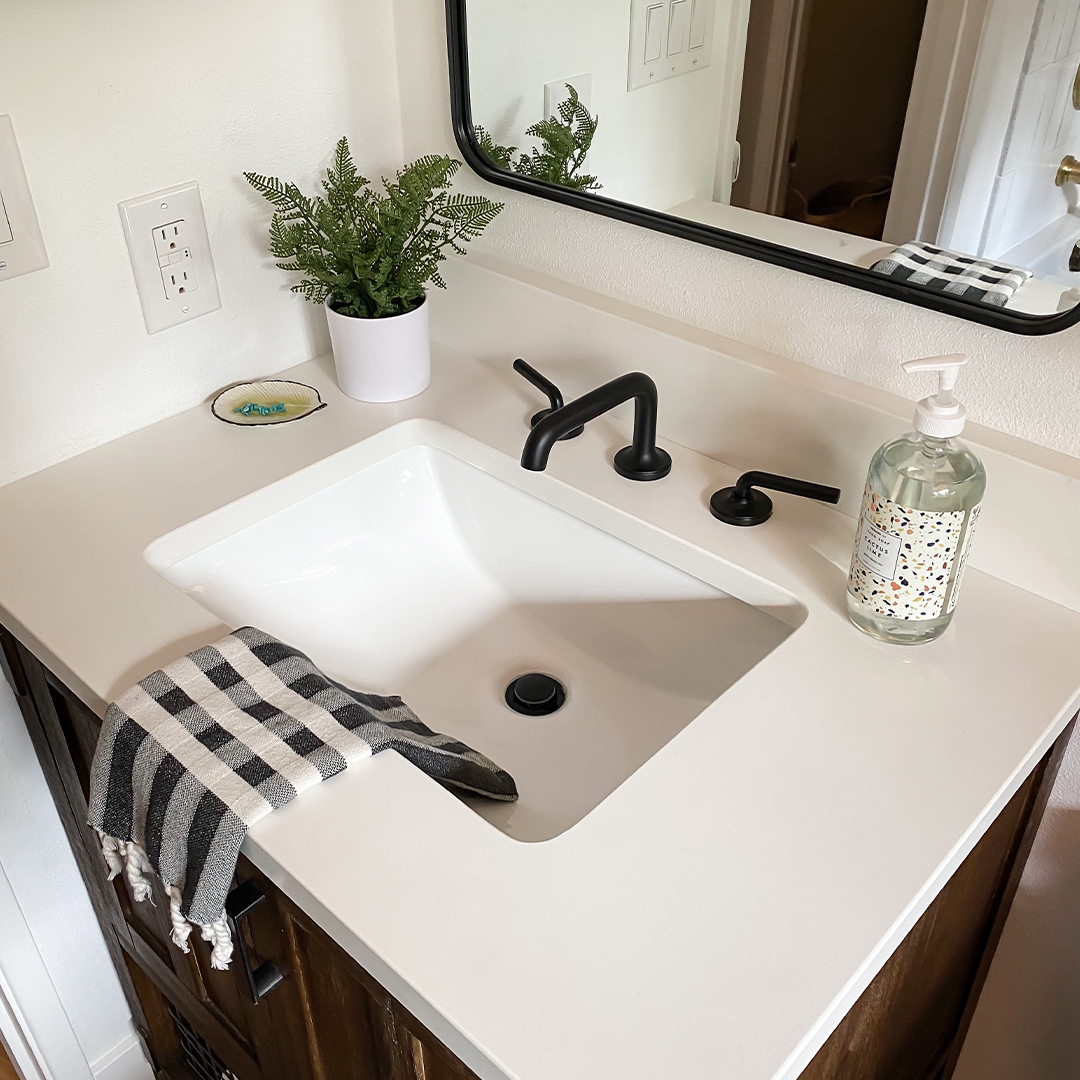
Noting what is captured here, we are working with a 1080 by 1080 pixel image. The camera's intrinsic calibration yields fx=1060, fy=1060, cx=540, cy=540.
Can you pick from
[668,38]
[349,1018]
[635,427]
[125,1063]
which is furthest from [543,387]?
[125,1063]

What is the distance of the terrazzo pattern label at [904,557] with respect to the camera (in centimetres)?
80

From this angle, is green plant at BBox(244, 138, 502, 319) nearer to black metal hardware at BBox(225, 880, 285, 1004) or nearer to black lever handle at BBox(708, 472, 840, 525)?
black lever handle at BBox(708, 472, 840, 525)

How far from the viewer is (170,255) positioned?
1.08m

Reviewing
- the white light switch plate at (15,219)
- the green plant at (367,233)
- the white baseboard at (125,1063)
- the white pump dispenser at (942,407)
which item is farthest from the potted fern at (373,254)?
the white baseboard at (125,1063)

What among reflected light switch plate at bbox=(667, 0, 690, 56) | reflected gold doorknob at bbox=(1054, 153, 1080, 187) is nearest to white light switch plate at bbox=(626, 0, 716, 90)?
reflected light switch plate at bbox=(667, 0, 690, 56)

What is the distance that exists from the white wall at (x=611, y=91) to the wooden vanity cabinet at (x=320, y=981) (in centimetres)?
63

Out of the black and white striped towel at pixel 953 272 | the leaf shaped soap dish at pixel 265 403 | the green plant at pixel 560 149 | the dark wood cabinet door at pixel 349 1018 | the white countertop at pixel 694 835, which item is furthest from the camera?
the leaf shaped soap dish at pixel 265 403

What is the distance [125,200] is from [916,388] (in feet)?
2.51

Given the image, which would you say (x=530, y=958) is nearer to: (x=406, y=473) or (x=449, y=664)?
(x=449, y=664)

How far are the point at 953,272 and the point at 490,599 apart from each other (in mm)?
557

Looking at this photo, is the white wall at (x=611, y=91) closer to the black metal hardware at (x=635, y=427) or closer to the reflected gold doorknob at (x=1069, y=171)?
the black metal hardware at (x=635, y=427)

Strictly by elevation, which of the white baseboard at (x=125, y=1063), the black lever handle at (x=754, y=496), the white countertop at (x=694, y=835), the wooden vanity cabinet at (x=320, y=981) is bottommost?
the white baseboard at (x=125, y=1063)

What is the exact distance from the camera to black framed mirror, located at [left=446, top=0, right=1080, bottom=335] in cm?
80

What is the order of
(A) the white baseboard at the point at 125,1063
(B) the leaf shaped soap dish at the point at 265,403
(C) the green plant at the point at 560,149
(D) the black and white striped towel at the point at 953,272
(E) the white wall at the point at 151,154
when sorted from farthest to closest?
(A) the white baseboard at the point at 125,1063
(B) the leaf shaped soap dish at the point at 265,403
(C) the green plant at the point at 560,149
(E) the white wall at the point at 151,154
(D) the black and white striped towel at the point at 953,272
